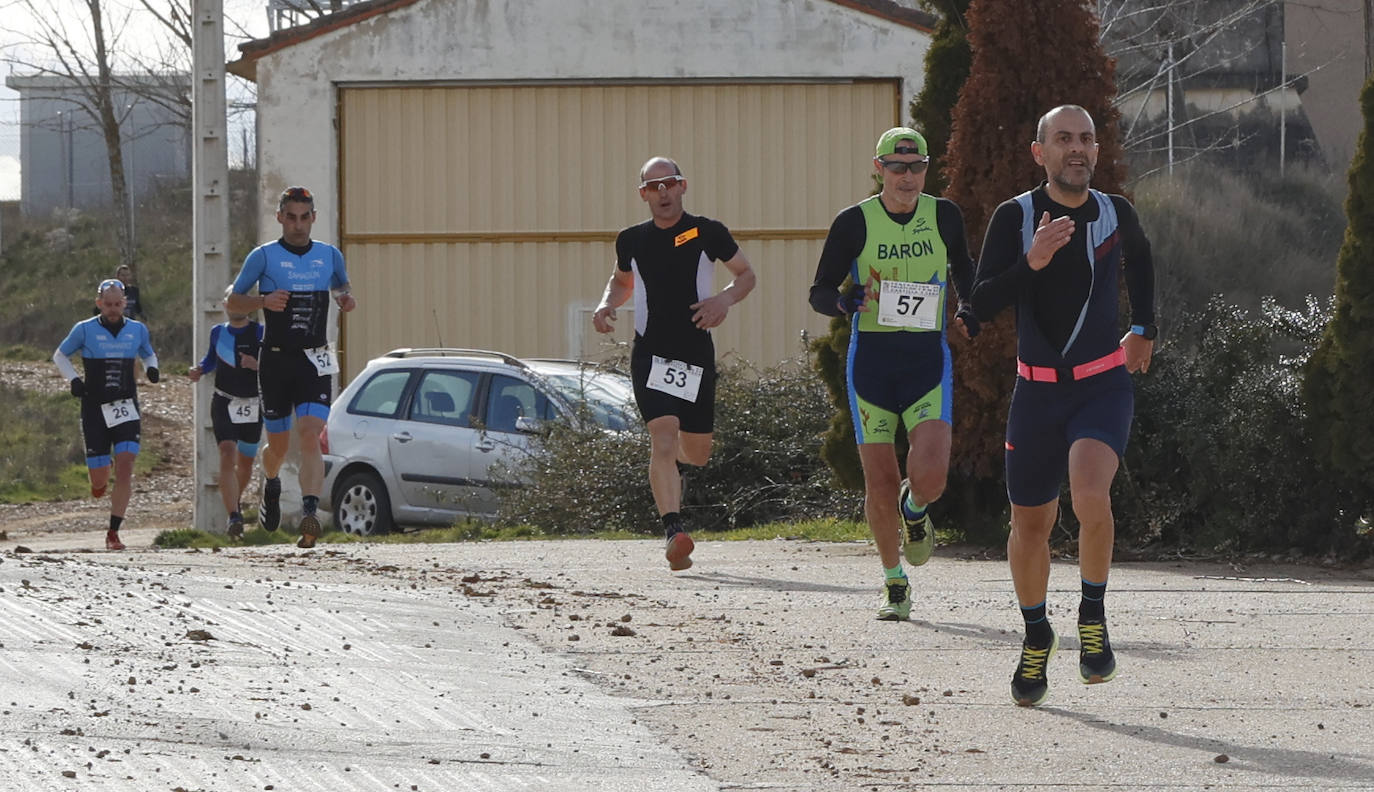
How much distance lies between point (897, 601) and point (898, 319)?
1283mm

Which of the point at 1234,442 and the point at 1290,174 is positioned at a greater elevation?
the point at 1290,174

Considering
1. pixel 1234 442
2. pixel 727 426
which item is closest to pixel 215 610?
pixel 1234 442

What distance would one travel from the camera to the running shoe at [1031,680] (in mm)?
6801

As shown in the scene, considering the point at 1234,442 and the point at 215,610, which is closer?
the point at 215,610

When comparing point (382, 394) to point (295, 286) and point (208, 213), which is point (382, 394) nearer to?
point (208, 213)

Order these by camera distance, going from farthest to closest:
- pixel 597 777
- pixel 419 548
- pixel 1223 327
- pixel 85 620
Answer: pixel 419 548, pixel 1223 327, pixel 85 620, pixel 597 777

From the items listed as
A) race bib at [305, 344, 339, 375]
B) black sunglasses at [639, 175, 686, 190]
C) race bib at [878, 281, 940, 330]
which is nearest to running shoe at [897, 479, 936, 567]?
race bib at [878, 281, 940, 330]

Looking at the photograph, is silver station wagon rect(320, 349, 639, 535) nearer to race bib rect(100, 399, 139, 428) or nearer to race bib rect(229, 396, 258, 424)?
race bib rect(229, 396, 258, 424)

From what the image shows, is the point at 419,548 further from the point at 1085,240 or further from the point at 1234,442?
the point at 1085,240

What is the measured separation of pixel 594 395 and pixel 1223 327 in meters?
6.03

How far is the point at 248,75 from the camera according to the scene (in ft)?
85.1

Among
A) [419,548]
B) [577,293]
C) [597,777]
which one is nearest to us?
[597,777]

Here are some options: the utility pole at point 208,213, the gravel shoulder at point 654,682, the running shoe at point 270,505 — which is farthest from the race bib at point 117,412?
the gravel shoulder at point 654,682

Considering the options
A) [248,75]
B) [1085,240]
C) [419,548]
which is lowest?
[419,548]
